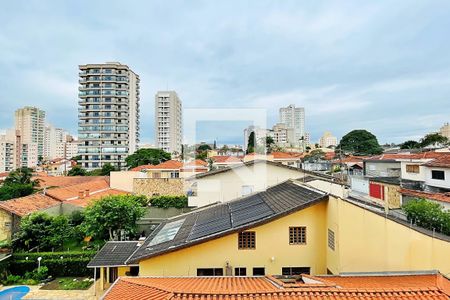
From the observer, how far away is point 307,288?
502 cm

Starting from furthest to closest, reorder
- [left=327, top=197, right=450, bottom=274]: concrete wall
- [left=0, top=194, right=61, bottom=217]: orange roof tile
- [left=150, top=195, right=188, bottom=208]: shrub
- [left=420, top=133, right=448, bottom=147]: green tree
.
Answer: [left=420, top=133, right=448, bottom=147]: green tree, [left=150, top=195, right=188, bottom=208]: shrub, [left=0, top=194, right=61, bottom=217]: orange roof tile, [left=327, top=197, right=450, bottom=274]: concrete wall

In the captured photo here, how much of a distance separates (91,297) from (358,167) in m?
34.7

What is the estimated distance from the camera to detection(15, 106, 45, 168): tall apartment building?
10094 cm

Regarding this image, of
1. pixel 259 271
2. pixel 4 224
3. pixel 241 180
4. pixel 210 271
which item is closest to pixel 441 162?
pixel 241 180

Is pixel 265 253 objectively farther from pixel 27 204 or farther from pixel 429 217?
pixel 27 204

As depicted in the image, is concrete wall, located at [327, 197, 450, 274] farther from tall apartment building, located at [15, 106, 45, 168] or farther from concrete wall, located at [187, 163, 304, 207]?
tall apartment building, located at [15, 106, 45, 168]

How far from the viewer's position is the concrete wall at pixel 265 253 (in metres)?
8.69

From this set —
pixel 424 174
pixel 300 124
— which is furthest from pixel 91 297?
pixel 300 124

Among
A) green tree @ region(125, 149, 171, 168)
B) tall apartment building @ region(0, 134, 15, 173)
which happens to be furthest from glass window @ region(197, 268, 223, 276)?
tall apartment building @ region(0, 134, 15, 173)

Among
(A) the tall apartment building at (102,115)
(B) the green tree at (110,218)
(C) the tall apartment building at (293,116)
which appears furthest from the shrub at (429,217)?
(C) the tall apartment building at (293,116)

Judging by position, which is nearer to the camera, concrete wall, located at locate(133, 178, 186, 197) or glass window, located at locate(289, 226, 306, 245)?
glass window, located at locate(289, 226, 306, 245)

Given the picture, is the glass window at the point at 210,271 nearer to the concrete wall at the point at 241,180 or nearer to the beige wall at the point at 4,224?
the concrete wall at the point at 241,180

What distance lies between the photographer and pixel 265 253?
29.1 feet

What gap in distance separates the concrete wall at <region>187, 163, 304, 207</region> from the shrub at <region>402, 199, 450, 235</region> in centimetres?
583
